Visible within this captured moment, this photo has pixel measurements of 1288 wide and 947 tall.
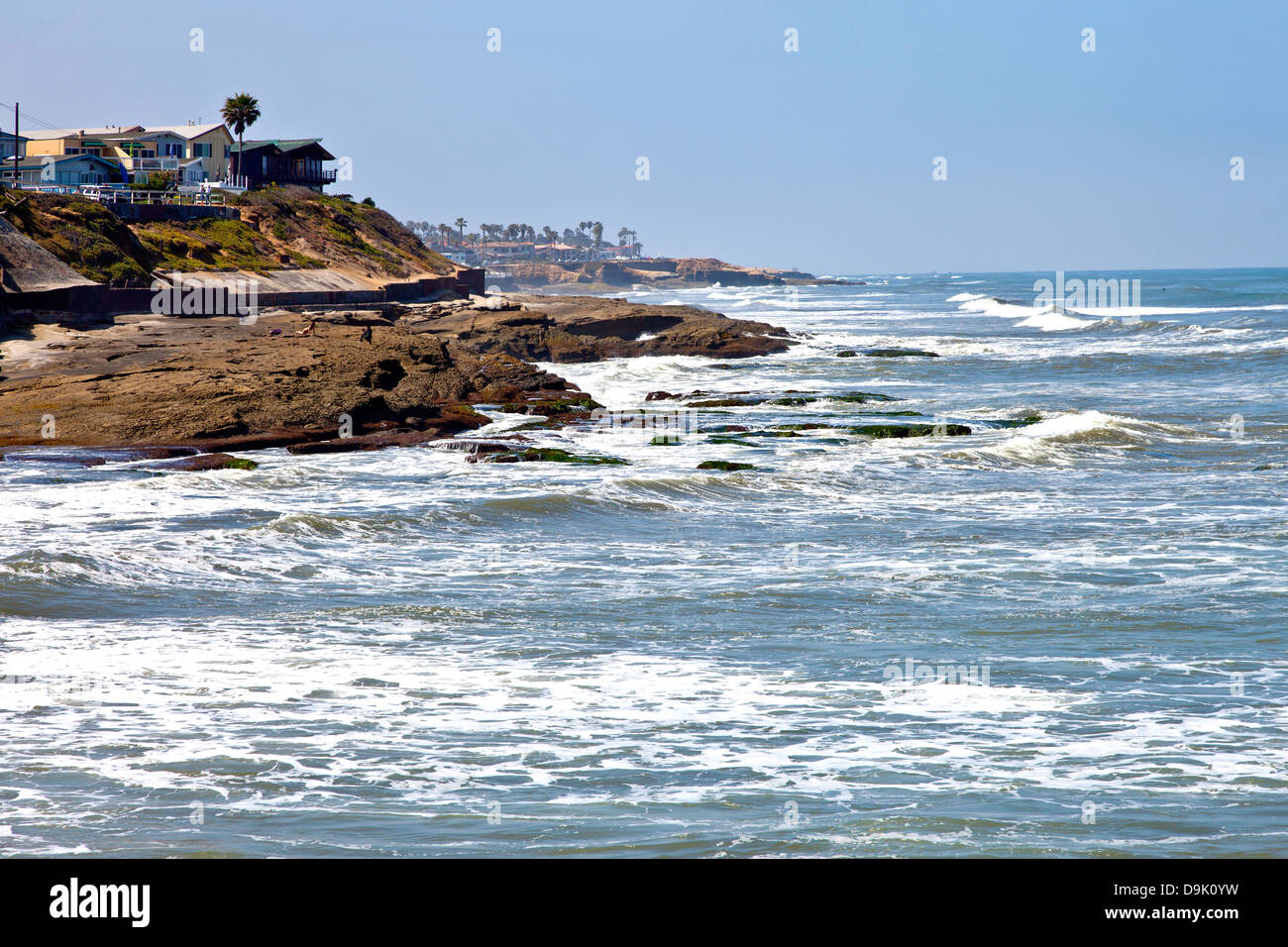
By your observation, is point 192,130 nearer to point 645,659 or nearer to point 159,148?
point 159,148

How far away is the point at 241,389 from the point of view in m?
25.1

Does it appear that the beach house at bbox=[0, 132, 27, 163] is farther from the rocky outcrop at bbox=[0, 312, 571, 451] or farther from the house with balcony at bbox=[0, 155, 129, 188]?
the rocky outcrop at bbox=[0, 312, 571, 451]

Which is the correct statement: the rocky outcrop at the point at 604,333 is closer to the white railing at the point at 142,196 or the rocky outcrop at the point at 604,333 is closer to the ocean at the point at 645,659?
the white railing at the point at 142,196

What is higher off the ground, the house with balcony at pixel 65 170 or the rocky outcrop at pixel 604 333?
the house with balcony at pixel 65 170

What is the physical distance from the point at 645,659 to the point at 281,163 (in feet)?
260

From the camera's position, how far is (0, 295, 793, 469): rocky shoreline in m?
23.2

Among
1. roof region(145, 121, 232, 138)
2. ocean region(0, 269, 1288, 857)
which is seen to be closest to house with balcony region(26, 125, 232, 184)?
roof region(145, 121, 232, 138)

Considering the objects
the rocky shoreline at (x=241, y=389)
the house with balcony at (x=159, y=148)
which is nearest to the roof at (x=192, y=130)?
the house with balcony at (x=159, y=148)

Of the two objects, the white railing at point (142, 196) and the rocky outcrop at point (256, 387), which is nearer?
the rocky outcrop at point (256, 387)

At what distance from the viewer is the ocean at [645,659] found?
23.1 ft

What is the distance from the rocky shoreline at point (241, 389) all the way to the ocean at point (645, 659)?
199cm

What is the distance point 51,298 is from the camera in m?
35.1

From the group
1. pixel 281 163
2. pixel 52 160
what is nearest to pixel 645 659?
pixel 52 160
